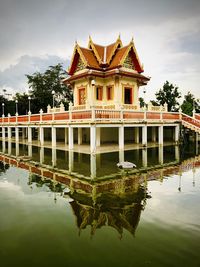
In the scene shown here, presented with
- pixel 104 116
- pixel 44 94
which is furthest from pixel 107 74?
pixel 44 94

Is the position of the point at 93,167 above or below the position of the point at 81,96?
below

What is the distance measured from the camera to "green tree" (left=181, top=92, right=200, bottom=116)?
116ft

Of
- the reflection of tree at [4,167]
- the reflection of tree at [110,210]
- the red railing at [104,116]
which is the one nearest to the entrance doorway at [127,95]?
the red railing at [104,116]

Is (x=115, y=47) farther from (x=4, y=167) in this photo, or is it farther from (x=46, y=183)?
(x=46, y=183)

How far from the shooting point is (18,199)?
8234mm

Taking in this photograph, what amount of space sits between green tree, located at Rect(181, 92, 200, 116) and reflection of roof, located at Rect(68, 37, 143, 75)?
13.7 m

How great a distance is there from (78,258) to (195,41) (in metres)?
27.0

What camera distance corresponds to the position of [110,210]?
683 centimetres

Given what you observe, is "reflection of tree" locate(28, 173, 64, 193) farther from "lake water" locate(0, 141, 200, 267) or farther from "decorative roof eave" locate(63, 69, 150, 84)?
"decorative roof eave" locate(63, 69, 150, 84)

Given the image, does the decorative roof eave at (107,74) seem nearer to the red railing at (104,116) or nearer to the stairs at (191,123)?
the red railing at (104,116)

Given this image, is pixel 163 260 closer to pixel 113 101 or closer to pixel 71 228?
pixel 71 228

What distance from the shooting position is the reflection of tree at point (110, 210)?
601 centimetres

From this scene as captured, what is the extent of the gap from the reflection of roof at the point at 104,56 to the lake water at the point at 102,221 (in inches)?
542

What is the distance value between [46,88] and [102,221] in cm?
4053
